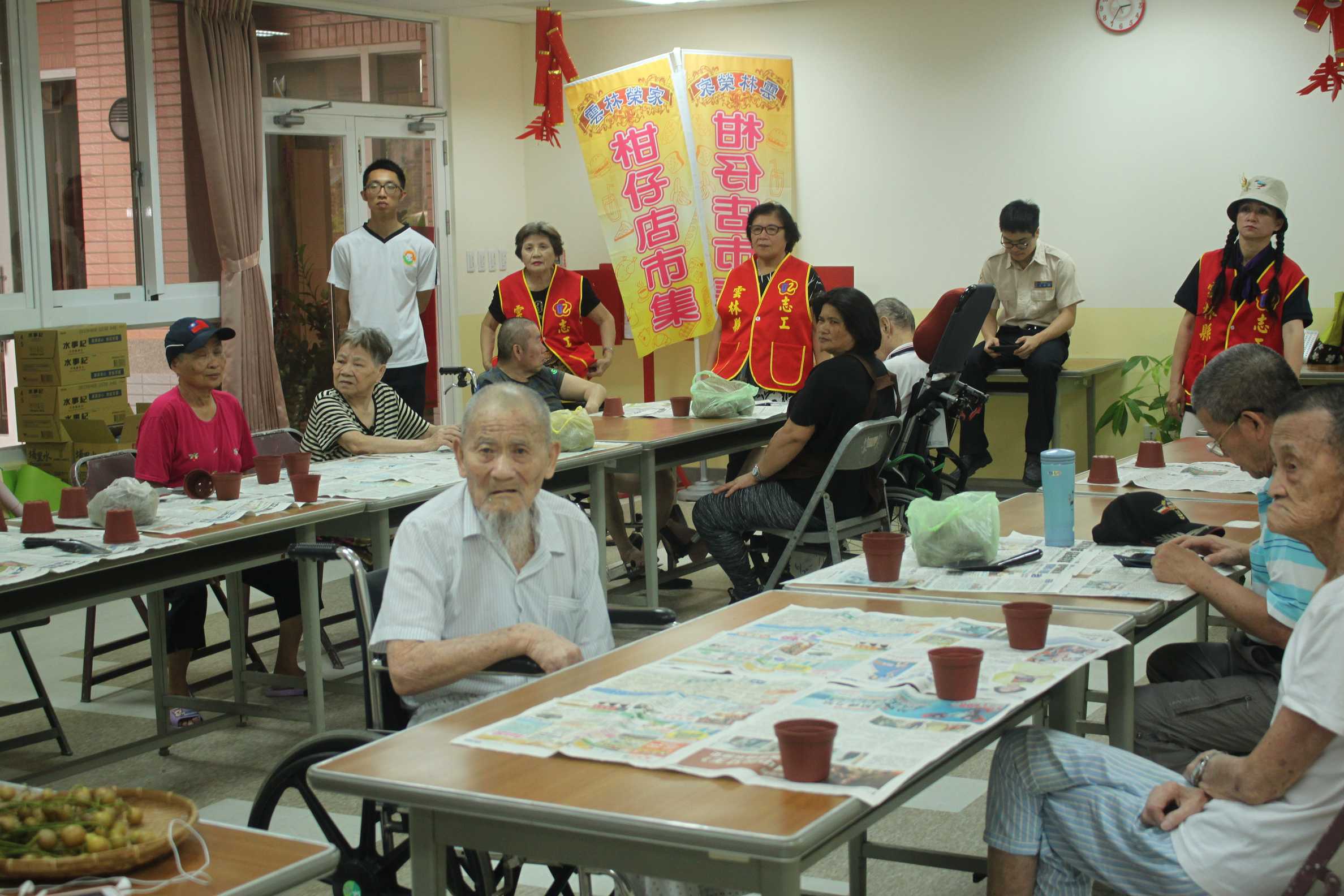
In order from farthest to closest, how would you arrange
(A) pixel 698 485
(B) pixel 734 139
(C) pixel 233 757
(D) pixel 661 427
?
(B) pixel 734 139 → (A) pixel 698 485 → (D) pixel 661 427 → (C) pixel 233 757

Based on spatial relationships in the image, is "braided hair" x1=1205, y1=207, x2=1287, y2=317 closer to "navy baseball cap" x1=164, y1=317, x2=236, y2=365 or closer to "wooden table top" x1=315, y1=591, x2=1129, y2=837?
"navy baseball cap" x1=164, y1=317, x2=236, y2=365

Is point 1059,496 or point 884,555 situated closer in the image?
point 884,555

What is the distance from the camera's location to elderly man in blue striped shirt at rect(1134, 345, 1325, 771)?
2.68 m

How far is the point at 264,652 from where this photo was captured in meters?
5.55

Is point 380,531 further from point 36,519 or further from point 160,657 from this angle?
point 36,519

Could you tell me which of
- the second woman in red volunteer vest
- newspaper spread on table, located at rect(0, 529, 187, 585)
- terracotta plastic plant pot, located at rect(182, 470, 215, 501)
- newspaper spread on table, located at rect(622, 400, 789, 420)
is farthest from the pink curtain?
newspaper spread on table, located at rect(0, 529, 187, 585)

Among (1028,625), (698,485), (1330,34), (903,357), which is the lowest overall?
(698,485)

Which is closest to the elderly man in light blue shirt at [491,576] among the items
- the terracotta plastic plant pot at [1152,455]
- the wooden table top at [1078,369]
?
the terracotta plastic plant pot at [1152,455]

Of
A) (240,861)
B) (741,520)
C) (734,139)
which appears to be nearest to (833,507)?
(741,520)

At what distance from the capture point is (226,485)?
415 centimetres

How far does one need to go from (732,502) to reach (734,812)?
3579 mm

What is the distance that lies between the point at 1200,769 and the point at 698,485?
490cm

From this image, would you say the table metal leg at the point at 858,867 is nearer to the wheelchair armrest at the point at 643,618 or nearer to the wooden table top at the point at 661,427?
the wheelchair armrest at the point at 643,618

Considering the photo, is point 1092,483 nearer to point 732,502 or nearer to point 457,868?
point 732,502
